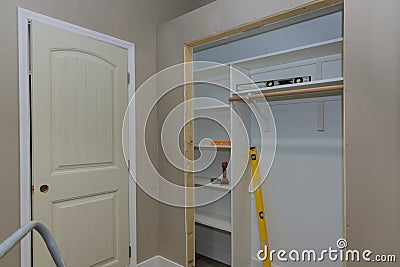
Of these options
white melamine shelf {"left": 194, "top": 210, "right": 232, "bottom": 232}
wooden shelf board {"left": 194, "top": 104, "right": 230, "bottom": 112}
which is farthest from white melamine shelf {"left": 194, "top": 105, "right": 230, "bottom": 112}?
white melamine shelf {"left": 194, "top": 210, "right": 232, "bottom": 232}

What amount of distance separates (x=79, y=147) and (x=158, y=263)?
57.0 inches

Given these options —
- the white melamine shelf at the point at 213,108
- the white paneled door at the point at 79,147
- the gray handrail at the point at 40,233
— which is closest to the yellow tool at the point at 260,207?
the white melamine shelf at the point at 213,108

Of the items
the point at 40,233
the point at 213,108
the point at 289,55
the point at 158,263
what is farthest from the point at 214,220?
the point at 40,233

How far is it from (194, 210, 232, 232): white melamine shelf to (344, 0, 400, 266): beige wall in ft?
4.04

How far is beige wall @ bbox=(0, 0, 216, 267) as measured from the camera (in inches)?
71.8

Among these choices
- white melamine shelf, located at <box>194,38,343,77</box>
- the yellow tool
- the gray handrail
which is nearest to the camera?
the gray handrail

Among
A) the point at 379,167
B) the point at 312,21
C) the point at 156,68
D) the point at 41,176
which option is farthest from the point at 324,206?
the point at 41,176

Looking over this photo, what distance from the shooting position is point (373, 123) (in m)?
1.54

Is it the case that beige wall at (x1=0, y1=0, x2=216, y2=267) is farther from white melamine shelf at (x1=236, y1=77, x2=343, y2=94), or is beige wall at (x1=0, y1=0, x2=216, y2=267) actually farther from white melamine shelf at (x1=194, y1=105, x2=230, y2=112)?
white melamine shelf at (x1=236, y1=77, x2=343, y2=94)

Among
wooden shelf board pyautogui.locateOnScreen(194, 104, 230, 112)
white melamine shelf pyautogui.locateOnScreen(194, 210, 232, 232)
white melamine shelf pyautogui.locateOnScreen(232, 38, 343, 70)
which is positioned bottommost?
white melamine shelf pyautogui.locateOnScreen(194, 210, 232, 232)

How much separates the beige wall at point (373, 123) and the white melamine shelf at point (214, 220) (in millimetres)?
1231

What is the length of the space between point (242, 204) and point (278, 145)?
0.65 m

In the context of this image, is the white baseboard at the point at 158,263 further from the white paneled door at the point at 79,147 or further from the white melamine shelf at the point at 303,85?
the white melamine shelf at the point at 303,85

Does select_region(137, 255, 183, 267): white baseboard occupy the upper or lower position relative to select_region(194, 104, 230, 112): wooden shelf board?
lower
